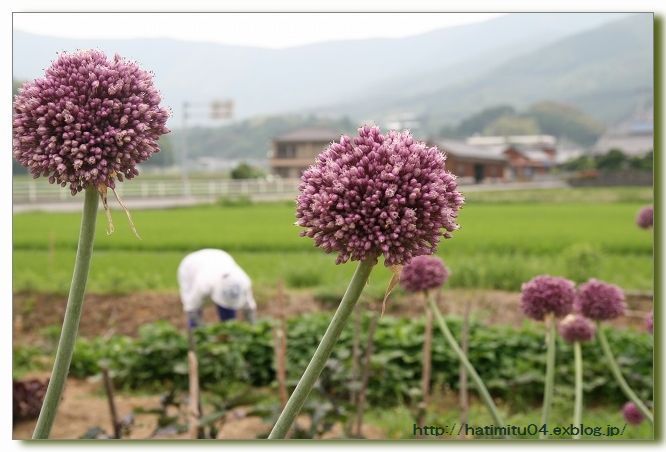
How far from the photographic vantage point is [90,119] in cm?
102

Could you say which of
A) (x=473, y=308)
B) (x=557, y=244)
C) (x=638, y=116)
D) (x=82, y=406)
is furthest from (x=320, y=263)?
(x=638, y=116)

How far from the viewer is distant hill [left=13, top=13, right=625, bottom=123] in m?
3.30

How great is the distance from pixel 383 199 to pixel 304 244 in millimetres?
5367

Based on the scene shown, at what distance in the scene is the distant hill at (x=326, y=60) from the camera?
10.8ft

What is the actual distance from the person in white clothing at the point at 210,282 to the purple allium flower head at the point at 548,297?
2892mm

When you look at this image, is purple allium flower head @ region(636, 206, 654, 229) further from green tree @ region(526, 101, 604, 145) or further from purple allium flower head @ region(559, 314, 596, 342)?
green tree @ region(526, 101, 604, 145)

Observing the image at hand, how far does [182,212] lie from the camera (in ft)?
16.7

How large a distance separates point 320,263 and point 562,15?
323 cm

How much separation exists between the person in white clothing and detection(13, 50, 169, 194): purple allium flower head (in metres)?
3.52

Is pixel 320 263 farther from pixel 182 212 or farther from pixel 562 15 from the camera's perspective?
pixel 562 15

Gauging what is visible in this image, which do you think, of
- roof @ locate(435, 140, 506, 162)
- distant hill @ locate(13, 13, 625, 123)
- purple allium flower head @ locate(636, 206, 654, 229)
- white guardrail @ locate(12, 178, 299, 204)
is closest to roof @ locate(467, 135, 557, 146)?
roof @ locate(435, 140, 506, 162)

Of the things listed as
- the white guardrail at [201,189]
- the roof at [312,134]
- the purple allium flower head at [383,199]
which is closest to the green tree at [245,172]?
the white guardrail at [201,189]

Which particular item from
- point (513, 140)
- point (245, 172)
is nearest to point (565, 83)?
point (513, 140)

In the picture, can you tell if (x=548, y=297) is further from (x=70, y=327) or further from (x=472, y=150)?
(x=472, y=150)
